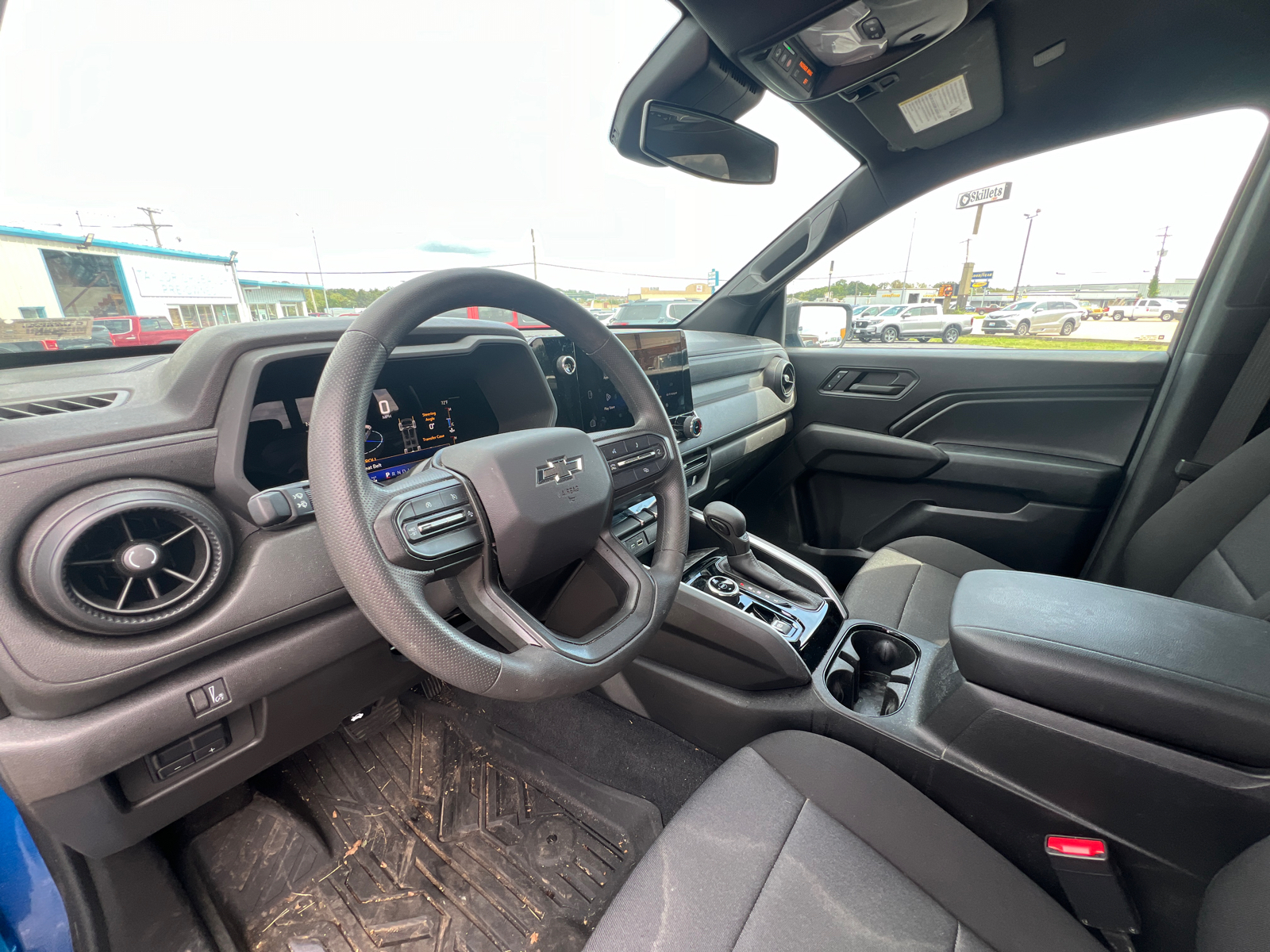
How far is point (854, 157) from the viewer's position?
1941 mm

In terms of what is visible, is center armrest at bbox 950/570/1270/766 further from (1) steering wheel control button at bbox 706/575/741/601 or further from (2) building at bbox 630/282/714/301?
(2) building at bbox 630/282/714/301

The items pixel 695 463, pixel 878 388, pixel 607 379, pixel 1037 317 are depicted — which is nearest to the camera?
pixel 607 379

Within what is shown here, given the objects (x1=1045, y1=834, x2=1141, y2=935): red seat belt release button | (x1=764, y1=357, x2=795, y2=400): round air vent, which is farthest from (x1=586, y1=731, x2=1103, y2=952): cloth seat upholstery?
(x1=764, y1=357, x2=795, y2=400): round air vent

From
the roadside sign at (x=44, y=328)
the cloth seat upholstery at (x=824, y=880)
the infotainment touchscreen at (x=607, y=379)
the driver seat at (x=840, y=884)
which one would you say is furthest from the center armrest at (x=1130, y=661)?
the roadside sign at (x=44, y=328)

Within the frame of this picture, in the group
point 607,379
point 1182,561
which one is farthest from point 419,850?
point 1182,561

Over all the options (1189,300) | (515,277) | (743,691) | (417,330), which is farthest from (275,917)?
(1189,300)

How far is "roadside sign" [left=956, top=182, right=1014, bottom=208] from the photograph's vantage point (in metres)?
1.92

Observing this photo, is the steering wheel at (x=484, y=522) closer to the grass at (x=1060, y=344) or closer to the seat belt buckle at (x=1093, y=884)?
the seat belt buckle at (x=1093, y=884)

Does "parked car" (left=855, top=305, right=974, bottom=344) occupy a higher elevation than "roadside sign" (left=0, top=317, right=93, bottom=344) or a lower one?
lower

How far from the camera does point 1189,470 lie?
1.67 metres

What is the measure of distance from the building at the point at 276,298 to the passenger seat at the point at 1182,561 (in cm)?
146

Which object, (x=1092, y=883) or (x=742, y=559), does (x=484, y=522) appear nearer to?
(x=742, y=559)

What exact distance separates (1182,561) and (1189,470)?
1.39 ft

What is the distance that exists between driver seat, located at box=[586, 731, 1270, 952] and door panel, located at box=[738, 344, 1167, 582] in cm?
153
